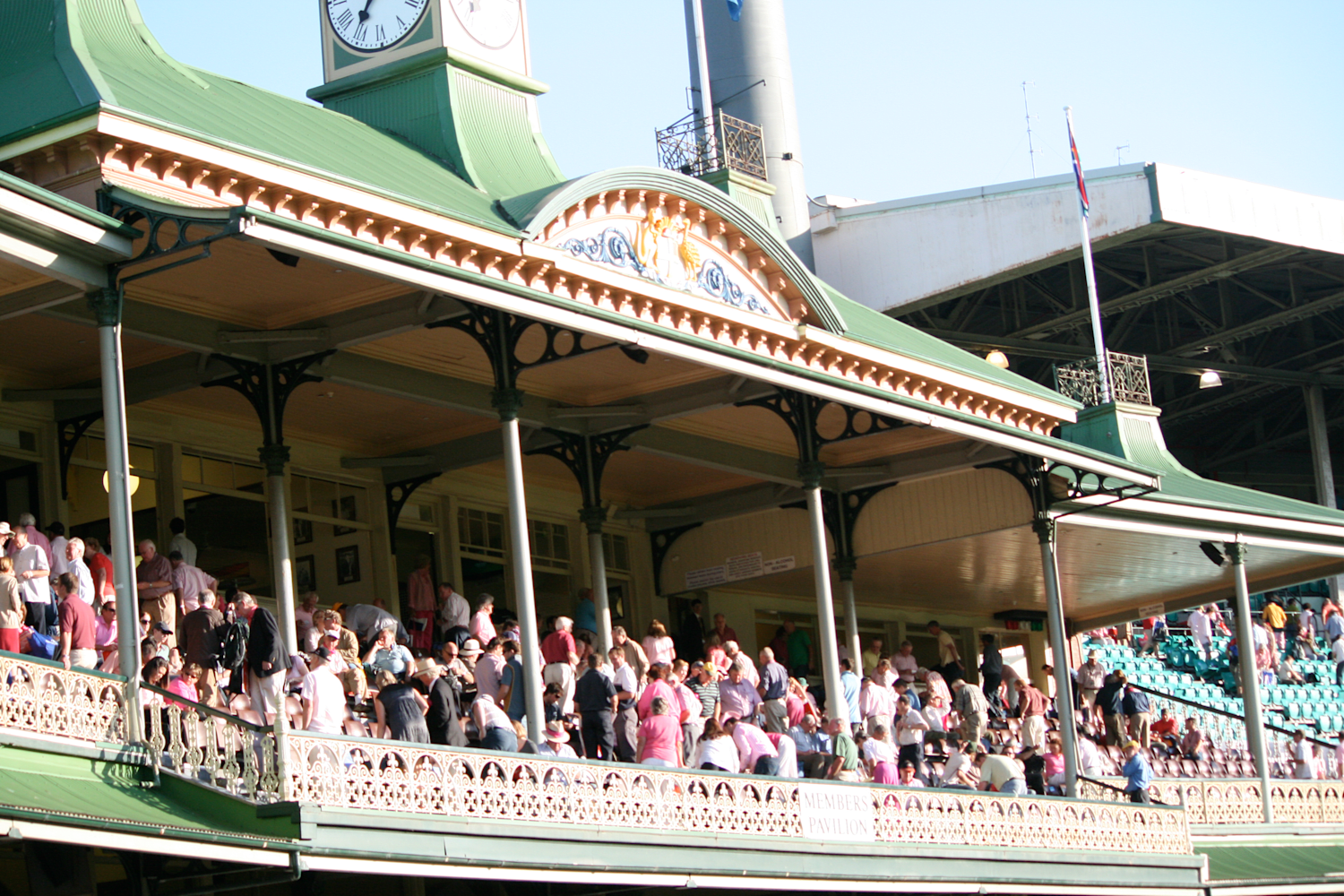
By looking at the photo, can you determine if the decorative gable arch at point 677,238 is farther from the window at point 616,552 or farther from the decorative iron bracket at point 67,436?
the window at point 616,552

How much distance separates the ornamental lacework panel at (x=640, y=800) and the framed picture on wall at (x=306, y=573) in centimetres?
741

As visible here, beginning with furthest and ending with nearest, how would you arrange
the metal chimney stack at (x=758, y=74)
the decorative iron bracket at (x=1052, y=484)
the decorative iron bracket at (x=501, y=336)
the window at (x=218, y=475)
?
the metal chimney stack at (x=758, y=74), the decorative iron bracket at (x=1052, y=484), the window at (x=218, y=475), the decorative iron bracket at (x=501, y=336)

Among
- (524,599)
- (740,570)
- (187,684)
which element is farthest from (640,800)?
(740,570)

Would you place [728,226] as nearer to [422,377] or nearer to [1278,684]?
[422,377]

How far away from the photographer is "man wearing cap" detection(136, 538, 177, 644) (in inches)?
701

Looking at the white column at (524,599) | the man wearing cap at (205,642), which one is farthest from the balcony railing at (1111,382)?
→ the man wearing cap at (205,642)

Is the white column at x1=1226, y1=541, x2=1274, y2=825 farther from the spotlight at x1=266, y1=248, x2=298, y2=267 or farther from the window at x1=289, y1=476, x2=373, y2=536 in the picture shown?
the spotlight at x1=266, y1=248, x2=298, y2=267

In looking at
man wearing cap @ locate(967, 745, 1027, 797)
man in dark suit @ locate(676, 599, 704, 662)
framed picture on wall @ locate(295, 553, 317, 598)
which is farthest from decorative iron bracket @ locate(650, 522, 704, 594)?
man wearing cap @ locate(967, 745, 1027, 797)

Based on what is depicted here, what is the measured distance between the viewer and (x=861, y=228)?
44.2 metres

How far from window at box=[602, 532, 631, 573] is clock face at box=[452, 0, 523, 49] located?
7292 millimetres

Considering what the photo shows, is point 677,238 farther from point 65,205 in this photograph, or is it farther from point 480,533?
point 65,205

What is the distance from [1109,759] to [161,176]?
56.2 feet

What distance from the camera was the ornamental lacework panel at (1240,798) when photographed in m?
25.2

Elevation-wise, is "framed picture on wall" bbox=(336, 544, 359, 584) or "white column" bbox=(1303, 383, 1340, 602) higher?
"white column" bbox=(1303, 383, 1340, 602)
